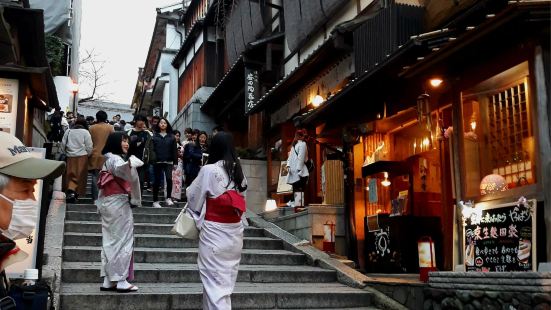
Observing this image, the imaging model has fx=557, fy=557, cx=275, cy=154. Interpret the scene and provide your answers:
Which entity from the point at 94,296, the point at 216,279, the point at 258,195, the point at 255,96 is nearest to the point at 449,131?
the point at 216,279

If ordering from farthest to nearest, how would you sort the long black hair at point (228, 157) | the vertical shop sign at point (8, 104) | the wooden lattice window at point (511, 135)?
the vertical shop sign at point (8, 104)
the wooden lattice window at point (511, 135)
the long black hair at point (228, 157)

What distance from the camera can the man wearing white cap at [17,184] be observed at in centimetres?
282

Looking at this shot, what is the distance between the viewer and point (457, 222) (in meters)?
9.03

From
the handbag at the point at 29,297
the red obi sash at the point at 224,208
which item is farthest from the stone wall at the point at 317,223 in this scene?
the handbag at the point at 29,297

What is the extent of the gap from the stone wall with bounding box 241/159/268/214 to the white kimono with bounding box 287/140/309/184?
14.2 feet

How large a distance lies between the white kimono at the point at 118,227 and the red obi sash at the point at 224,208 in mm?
1975

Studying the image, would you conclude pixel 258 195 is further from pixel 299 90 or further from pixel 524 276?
pixel 524 276

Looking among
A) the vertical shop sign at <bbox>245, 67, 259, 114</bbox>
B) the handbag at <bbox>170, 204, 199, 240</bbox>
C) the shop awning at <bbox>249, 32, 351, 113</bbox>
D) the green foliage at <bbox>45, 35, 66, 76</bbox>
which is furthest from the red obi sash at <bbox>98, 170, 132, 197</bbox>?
the green foliage at <bbox>45, 35, 66, 76</bbox>

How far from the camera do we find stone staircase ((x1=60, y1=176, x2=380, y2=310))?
25.6 ft

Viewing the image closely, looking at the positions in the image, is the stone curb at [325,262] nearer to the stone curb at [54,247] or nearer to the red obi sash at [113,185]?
the red obi sash at [113,185]

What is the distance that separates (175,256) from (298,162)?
476 centimetres

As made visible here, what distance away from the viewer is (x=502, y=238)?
7906mm

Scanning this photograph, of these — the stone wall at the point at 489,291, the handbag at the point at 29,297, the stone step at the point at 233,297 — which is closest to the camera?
the handbag at the point at 29,297

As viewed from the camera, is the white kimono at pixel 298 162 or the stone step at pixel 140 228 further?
the white kimono at pixel 298 162
